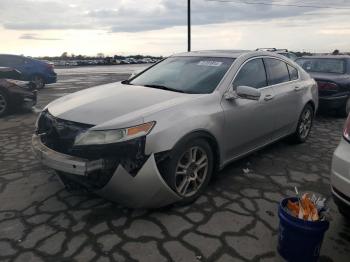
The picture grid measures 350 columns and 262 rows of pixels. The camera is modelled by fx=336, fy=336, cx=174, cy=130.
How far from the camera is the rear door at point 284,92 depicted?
4754 millimetres

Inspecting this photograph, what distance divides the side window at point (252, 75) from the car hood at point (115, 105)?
799mm

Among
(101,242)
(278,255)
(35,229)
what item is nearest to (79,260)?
(101,242)

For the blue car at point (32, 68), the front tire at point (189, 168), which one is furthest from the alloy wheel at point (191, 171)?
the blue car at point (32, 68)

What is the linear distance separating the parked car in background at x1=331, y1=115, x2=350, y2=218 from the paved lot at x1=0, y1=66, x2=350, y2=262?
0.45m

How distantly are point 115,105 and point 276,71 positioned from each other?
102 inches

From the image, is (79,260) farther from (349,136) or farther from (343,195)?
(349,136)

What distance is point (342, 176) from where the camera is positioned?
2721mm

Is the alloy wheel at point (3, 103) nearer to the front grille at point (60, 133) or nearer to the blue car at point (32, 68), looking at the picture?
the blue car at point (32, 68)

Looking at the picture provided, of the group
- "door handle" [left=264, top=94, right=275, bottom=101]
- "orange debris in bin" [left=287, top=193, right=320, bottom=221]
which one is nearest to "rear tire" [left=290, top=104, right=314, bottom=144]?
"door handle" [left=264, top=94, right=275, bottom=101]

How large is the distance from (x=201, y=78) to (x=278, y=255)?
85.3 inches

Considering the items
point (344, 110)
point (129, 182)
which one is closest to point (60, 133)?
point (129, 182)

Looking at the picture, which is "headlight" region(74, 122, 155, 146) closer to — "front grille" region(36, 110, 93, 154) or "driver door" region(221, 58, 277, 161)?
"front grille" region(36, 110, 93, 154)

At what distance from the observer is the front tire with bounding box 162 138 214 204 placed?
10.5 feet

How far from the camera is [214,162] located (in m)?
3.84
